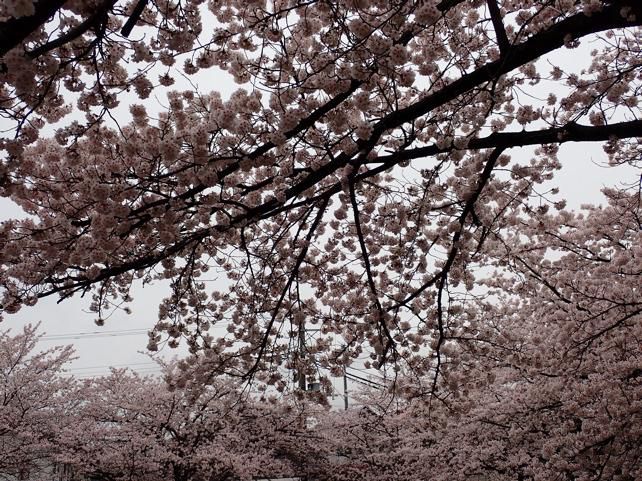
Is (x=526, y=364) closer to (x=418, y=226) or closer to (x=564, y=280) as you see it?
(x=564, y=280)

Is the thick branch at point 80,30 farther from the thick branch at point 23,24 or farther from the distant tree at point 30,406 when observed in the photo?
the distant tree at point 30,406

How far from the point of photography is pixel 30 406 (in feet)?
41.1

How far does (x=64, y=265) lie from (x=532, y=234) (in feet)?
26.1

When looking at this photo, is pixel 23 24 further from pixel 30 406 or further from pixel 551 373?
pixel 30 406

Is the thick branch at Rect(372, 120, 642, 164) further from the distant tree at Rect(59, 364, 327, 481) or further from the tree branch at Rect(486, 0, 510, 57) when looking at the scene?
the distant tree at Rect(59, 364, 327, 481)

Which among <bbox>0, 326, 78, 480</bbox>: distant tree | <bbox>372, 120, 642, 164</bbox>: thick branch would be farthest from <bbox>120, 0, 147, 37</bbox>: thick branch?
<bbox>0, 326, 78, 480</bbox>: distant tree

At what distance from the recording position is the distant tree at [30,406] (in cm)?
1149

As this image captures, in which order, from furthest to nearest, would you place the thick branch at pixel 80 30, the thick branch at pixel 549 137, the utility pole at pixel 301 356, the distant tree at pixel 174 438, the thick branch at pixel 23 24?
the distant tree at pixel 174 438
the utility pole at pixel 301 356
the thick branch at pixel 549 137
the thick branch at pixel 80 30
the thick branch at pixel 23 24

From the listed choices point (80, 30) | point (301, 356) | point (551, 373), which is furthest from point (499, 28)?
point (551, 373)

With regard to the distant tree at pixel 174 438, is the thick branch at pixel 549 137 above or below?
above

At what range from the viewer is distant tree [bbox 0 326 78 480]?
1149 cm

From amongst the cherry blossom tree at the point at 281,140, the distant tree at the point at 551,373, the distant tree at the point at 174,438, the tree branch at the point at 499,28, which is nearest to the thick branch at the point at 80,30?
the cherry blossom tree at the point at 281,140

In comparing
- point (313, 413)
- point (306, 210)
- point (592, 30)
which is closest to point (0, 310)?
point (306, 210)

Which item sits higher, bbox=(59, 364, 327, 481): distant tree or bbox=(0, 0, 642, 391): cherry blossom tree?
bbox=(0, 0, 642, 391): cherry blossom tree
